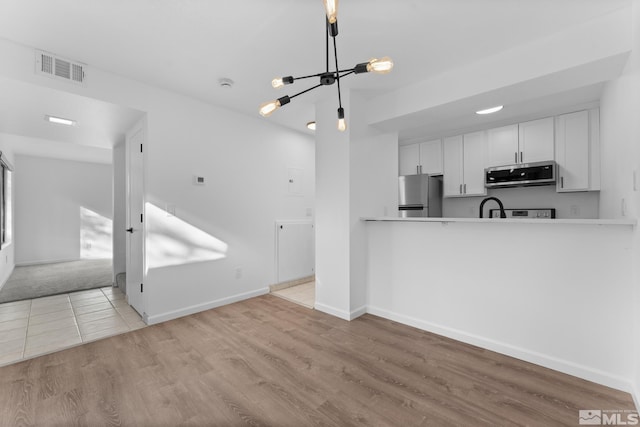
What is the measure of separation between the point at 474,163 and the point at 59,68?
4.92m

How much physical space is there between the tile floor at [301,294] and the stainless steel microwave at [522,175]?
2952mm

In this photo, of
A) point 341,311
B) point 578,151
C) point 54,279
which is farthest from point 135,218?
point 578,151

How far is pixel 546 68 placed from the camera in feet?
6.93

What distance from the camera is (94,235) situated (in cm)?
705

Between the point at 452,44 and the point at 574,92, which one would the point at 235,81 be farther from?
the point at 574,92

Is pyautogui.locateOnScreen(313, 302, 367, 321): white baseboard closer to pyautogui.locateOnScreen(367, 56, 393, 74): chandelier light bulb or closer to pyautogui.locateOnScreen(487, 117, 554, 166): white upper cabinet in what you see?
pyautogui.locateOnScreen(367, 56, 393, 74): chandelier light bulb

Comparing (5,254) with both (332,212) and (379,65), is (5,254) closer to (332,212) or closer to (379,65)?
(332,212)

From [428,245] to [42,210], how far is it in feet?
27.0

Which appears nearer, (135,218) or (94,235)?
(135,218)

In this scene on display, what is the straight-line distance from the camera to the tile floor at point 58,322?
2438 mm

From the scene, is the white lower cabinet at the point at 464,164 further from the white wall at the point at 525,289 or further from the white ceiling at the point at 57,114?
the white ceiling at the point at 57,114

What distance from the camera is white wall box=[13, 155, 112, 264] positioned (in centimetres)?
612

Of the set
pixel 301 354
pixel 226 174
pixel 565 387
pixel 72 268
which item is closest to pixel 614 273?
pixel 565 387

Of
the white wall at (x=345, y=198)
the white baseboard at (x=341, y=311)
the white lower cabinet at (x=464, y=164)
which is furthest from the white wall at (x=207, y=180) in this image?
the white lower cabinet at (x=464, y=164)
